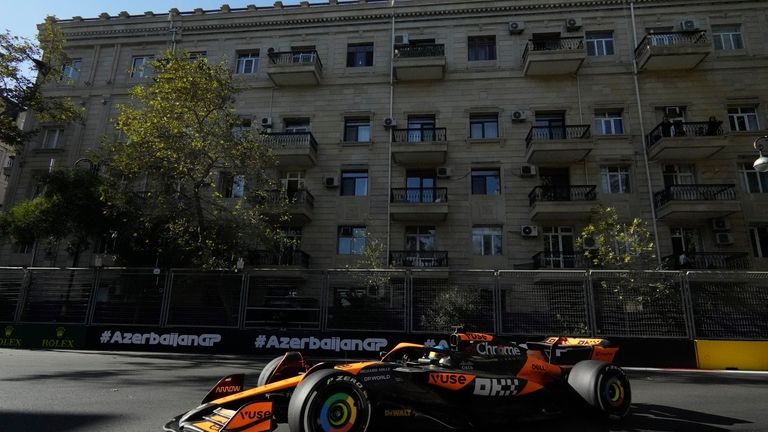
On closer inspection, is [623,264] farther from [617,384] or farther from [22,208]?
[22,208]

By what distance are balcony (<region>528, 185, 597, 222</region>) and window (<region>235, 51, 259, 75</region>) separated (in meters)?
16.9

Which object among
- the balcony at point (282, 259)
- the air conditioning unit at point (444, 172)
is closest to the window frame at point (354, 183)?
the air conditioning unit at point (444, 172)

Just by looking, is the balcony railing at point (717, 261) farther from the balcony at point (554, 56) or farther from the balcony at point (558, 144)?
the balcony at point (554, 56)

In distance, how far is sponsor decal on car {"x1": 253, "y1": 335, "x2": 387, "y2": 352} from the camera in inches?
506

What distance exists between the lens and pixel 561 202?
2164 cm

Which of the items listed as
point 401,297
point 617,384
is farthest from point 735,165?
point 617,384

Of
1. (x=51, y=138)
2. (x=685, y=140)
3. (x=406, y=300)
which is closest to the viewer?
(x=406, y=300)

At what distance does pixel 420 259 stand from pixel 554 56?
1209cm

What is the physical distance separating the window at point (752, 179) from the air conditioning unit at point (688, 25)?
24.0 ft

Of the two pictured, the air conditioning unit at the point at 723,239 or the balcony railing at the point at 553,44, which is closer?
the air conditioning unit at the point at 723,239

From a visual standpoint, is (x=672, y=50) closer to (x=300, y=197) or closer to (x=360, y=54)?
(x=360, y=54)

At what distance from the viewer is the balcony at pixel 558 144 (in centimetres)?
2220

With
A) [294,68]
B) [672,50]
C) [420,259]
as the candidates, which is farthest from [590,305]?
[294,68]

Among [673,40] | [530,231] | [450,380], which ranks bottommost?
[450,380]
